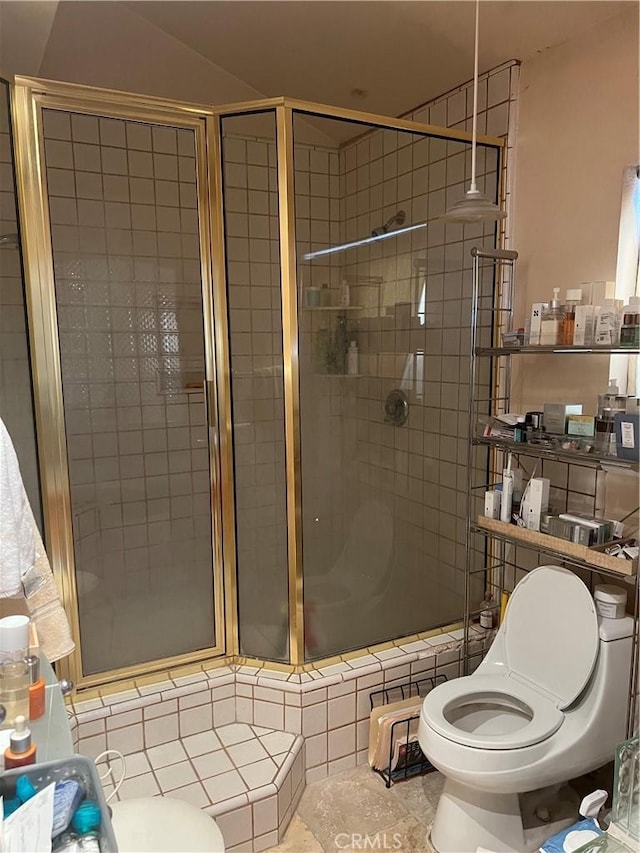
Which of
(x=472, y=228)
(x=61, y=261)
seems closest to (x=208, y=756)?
(x=61, y=261)

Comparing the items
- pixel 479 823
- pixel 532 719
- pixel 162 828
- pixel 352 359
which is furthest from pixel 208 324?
pixel 479 823

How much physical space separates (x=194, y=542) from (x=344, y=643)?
2.24 ft

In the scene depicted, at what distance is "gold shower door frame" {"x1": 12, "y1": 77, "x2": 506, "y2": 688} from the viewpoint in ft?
5.99

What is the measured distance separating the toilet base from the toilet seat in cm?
17

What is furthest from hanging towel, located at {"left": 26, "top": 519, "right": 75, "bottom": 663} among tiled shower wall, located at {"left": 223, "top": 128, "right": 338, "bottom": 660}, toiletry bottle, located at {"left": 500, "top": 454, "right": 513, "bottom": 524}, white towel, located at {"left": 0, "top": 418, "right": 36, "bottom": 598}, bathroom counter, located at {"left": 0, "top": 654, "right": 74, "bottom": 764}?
toiletry bottle, located at {"left": 500, "top": 454, "right": 513, "bottom": 524}

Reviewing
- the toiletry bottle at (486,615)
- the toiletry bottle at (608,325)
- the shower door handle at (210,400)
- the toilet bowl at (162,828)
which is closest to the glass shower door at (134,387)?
the shower door handle at (210,400)

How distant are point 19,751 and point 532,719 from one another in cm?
135

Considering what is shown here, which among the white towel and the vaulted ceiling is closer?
the white towel

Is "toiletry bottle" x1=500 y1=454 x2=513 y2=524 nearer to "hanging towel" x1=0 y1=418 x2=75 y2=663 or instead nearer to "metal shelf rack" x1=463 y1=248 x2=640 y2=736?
"metal shelf rack" x1=463 y1=248 x2=640 y2=736

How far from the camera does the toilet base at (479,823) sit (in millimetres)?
1686

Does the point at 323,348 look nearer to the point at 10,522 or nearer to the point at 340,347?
the point at 340,347

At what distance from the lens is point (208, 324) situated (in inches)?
84.5

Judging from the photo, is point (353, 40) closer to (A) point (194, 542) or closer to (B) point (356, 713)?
(A) point (194, 542)

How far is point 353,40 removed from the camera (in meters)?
2.19
